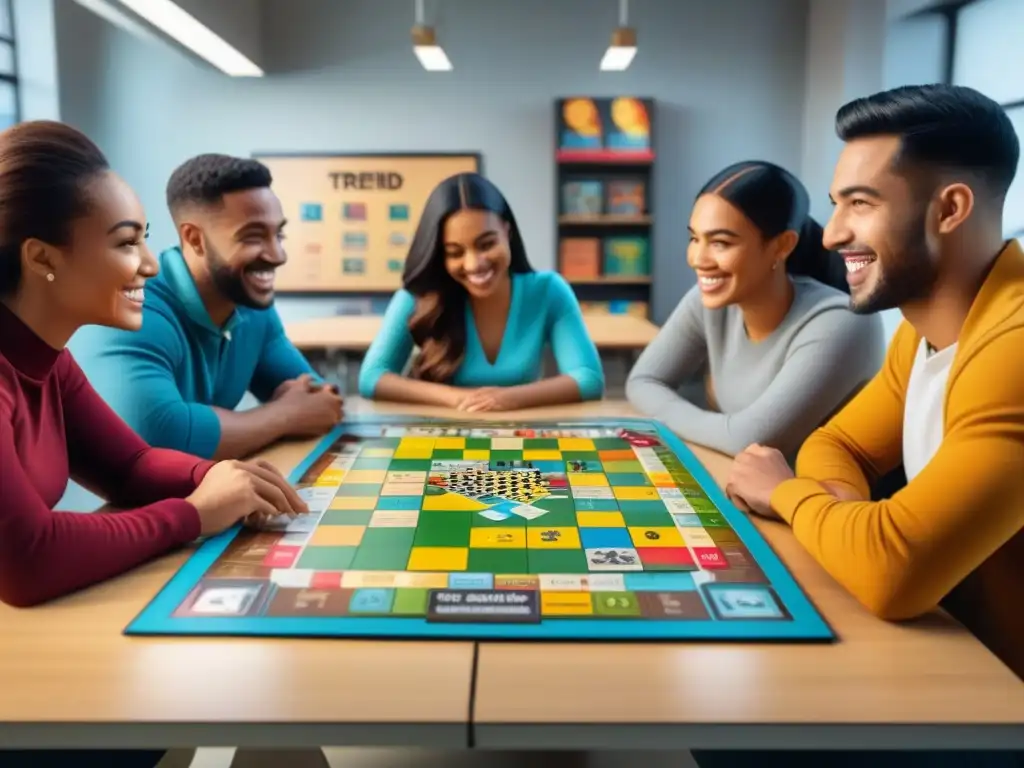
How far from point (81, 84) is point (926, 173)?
6.01 meters

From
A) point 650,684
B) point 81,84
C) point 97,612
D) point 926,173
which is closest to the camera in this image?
point 650,684

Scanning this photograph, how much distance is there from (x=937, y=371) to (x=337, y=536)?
86cm

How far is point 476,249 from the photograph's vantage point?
2.16 metres

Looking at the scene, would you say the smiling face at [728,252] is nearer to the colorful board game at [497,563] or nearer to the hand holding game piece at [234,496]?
the colorful board game at [497,563]

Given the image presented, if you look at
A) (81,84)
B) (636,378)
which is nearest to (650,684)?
(636,378)

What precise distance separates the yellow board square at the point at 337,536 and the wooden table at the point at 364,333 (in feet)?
8.06

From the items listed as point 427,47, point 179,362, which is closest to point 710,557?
point 179,362

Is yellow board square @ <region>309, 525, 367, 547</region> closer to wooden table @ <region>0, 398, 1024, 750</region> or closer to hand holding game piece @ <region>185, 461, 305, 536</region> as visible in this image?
hand holding game piece @ <region>185, 461, 305, 536</region>

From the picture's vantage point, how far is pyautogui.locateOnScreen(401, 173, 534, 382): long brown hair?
7.04 feet

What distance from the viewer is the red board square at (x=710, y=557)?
101 centimetres

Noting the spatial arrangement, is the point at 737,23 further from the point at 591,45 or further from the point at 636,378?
the point at 636,378

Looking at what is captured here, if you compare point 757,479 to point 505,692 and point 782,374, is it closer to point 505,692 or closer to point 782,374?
point 782,374

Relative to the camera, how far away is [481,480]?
137cm

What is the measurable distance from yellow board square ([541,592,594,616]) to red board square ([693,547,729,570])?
175 millimetres
